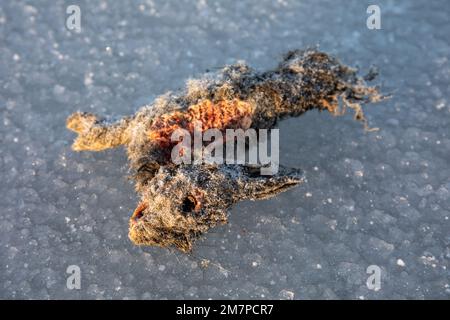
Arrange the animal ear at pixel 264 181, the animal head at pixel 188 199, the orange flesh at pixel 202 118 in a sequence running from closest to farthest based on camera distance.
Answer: the animal head at pixel 188 199 < the animal ear at pixel 264 181 < the orange flesh at pixel 202 118

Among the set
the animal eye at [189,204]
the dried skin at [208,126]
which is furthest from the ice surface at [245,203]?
the animal eye at [189,204]

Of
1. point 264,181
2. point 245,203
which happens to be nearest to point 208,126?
point 264,181

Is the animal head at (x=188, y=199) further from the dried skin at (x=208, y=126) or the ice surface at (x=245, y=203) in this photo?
the ice surface at (x=245, y=203)

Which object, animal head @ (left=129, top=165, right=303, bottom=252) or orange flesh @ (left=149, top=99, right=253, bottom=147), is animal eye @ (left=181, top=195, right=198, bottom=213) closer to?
animal head @ (left=129, top=165, right=303, bottom=252)

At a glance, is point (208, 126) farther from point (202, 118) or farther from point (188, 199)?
point (188, 199)

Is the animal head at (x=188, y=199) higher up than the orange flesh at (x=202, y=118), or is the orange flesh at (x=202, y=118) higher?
the orange flesh at (x=202, y=118)

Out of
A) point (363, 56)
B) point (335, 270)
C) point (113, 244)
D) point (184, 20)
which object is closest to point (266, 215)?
point (335, 270)
